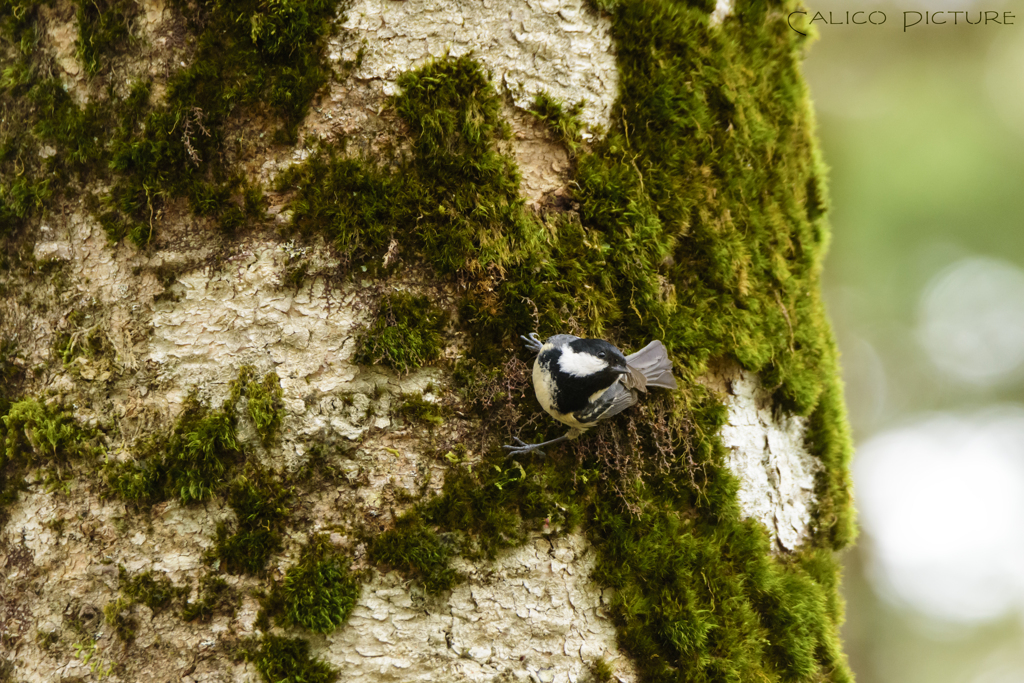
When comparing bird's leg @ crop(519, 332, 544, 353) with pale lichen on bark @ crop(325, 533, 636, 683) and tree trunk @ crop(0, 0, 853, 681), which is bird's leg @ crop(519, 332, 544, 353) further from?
pale lichen on bark @ crop(325, 533, 636, 683)

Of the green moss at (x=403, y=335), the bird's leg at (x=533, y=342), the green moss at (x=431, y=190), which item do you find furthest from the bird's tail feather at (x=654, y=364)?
the green moss at (x=403, y=335)

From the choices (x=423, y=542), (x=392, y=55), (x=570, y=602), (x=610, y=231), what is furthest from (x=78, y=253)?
(x=570, y=602)

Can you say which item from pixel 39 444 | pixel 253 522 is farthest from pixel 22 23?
pixel 253 522

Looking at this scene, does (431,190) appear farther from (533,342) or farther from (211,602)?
(211,602)

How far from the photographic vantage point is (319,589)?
1.56 meters

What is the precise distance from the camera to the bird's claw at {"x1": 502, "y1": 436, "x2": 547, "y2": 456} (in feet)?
5.60

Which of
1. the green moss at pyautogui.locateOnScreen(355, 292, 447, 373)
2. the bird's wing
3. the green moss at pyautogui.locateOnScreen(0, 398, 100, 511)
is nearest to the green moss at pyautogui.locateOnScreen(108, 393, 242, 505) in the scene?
the green moss at pyautogui.locateOnScreen(0, 398, 100, 511)

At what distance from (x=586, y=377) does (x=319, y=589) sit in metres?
0.91

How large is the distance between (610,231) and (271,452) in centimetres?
122

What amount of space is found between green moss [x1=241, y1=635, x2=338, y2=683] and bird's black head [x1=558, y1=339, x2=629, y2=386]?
1000 mm

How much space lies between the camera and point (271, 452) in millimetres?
1639

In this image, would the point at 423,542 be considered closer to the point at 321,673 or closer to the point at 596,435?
the point at 321,673

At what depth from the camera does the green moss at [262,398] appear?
1636mm

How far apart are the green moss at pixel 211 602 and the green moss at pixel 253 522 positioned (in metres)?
0.05
